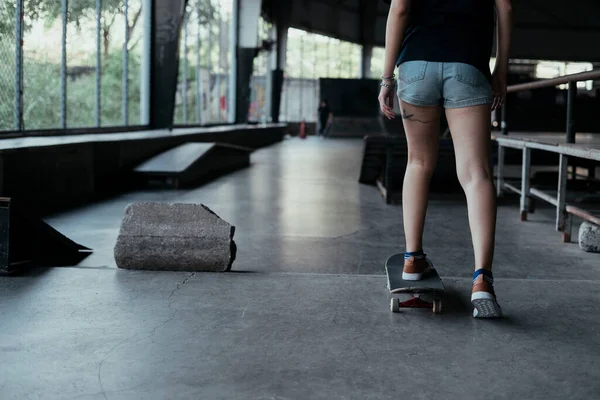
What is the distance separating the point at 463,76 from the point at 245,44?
58.3ft

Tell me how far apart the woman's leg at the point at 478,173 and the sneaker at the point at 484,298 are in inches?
1.5

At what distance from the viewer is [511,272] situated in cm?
362

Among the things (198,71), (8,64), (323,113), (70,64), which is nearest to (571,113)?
(8,64)

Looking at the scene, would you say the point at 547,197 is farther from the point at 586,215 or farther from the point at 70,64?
the point at 70,64

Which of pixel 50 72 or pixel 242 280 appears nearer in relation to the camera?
pixel 242 280

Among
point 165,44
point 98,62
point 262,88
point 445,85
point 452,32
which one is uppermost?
point 262,88

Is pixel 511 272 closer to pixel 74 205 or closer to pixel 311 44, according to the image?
pixel 74 205

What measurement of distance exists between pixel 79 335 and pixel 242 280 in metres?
0.93

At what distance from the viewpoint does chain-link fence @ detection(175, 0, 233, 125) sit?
14852 mm

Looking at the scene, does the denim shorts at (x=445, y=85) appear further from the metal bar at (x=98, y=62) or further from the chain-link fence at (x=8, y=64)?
the metal bar at (x=98, y=62)

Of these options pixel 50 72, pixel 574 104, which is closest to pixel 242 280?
pixel 574 104

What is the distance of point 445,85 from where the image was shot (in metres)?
2.64

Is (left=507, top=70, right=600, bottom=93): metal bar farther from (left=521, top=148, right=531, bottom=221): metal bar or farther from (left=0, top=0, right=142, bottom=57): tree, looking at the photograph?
(left=0, top=0, right=142, bottom=57): tree

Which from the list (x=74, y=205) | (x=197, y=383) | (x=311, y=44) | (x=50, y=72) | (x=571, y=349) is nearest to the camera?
(x=197, y=383)
